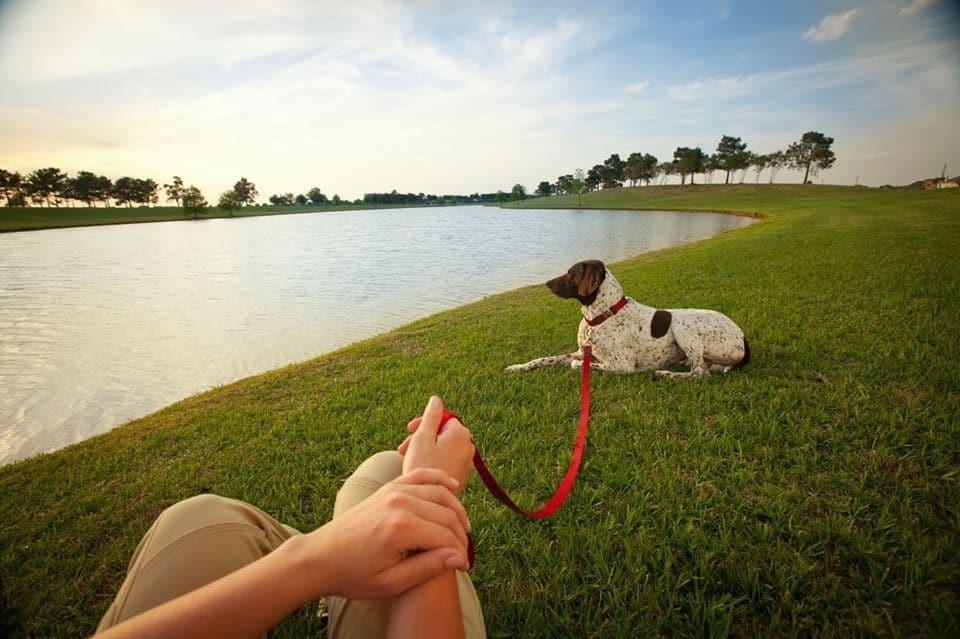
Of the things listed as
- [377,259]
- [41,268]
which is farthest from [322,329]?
[41,268]

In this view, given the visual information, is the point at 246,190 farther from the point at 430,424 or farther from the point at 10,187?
the point at 430,424

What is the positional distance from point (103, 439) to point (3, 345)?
7.21 m

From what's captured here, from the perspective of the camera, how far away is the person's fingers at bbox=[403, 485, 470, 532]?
103cm

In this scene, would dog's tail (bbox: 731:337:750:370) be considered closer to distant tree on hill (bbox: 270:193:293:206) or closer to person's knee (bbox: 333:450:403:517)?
person's knee (bbox: 333:450:403:517)

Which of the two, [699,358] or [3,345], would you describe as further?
[3,345]

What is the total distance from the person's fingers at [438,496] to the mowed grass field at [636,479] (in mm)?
1058

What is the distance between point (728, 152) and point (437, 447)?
111770mm

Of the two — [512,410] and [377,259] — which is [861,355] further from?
[377,259]

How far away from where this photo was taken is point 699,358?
13.4 feet

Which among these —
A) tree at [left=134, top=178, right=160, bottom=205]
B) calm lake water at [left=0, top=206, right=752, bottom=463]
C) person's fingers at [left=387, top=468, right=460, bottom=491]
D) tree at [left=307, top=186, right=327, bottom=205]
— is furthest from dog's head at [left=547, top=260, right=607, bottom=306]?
tree at [left=307, top=186, right=327, bottom=205]

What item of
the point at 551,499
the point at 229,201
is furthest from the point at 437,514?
the point at 229,201

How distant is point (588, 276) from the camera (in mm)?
4059

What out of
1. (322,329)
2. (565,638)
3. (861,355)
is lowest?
(322,329)

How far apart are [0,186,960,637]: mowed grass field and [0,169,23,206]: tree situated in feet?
348
